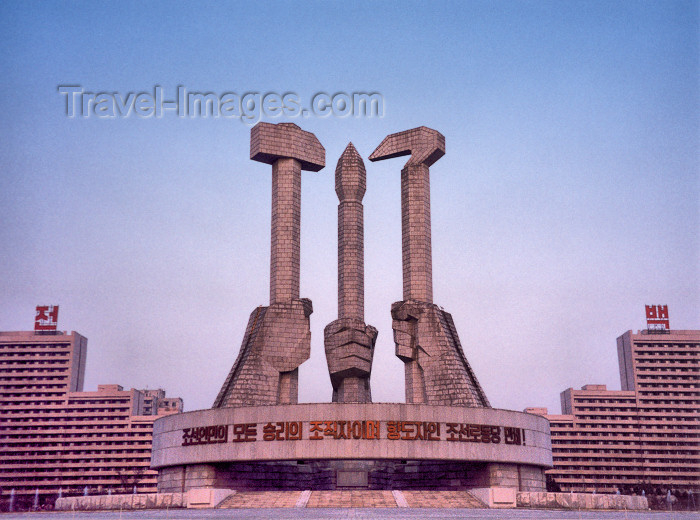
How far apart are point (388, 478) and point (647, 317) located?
382ft

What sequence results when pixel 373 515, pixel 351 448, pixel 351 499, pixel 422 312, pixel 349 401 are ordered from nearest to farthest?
pixel 373 515
pixel 351 499
pixel 351 448
pixel 349 401
pixel 422 312

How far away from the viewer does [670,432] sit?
6107 inches

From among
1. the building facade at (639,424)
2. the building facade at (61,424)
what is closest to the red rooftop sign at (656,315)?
the building facade at (639,424)

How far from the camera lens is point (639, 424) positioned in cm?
15500

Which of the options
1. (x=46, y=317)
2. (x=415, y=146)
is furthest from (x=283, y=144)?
(x=46, y=317)

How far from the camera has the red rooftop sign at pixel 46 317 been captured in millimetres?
152625

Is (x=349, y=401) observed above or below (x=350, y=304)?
below

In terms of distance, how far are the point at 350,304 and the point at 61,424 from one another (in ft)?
361

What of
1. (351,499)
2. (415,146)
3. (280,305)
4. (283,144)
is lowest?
(351,499)

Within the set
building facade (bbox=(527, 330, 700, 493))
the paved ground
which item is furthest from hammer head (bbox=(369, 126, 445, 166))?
building facade (bbox=(527, 330, 700, 493))

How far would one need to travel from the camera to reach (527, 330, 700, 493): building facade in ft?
492

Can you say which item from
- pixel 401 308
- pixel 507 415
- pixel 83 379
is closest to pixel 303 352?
pixel 401 308

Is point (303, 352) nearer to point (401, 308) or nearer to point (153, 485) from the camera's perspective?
point (401, 308)

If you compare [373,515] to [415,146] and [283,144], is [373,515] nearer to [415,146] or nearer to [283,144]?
[283,144]
